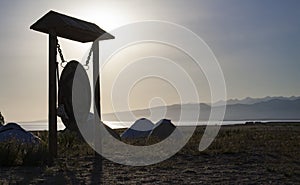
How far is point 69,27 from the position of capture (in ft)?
41.9

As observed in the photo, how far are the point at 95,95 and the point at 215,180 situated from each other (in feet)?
17.0

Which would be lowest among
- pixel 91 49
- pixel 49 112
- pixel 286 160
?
pixel 286 160

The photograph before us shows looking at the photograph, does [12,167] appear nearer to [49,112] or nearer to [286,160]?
[49,112]

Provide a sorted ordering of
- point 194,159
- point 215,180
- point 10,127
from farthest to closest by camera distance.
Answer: point 10,127 → point 194,159 → point 215,180

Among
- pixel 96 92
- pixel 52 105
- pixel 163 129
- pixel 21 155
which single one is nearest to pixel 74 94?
pixel 96 92

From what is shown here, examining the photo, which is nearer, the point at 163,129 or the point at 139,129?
the point at 163,129

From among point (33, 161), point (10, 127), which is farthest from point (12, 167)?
point (10, 127)

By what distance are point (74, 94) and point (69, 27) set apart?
74.6 inches

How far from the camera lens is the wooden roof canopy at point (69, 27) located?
12.5 metres

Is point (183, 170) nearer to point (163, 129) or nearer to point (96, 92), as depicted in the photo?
point (96, 92)

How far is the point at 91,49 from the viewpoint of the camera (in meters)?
14.0

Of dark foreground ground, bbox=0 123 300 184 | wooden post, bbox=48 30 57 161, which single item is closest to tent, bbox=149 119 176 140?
dark foreground ground, bbox=0 123 300 184

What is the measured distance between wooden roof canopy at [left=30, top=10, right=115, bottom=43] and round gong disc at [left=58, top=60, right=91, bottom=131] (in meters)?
0.74

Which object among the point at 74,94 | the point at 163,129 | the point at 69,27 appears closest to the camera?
the point at 69,27
